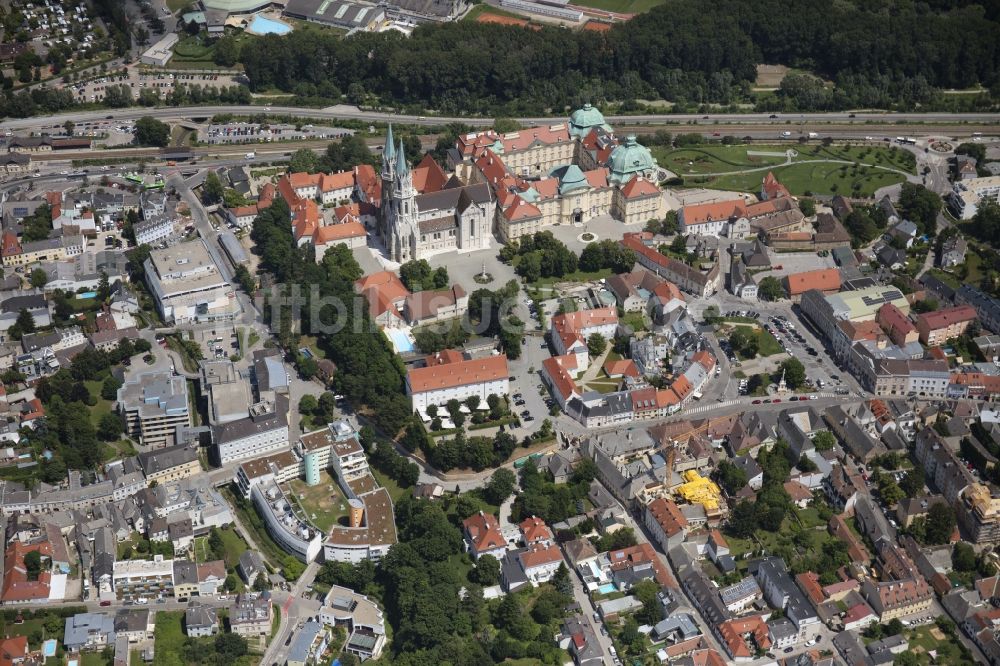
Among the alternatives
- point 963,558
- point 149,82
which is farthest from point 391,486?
point 149,82

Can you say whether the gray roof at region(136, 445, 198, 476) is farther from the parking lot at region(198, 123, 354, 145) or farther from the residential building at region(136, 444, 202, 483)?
the parking lot at region(198, 123, 354, 145)

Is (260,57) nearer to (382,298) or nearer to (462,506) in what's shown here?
(382,298)

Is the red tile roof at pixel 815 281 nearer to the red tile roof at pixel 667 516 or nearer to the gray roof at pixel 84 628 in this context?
the red tile roof at pixel 667 516

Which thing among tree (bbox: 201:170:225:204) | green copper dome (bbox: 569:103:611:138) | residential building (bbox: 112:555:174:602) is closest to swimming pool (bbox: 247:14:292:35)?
tree (bbox: 201:170:225:204)

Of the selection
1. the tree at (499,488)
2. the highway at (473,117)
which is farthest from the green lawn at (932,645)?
the highway at (473,117)

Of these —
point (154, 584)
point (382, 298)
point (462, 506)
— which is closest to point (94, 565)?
point (154, 584)
